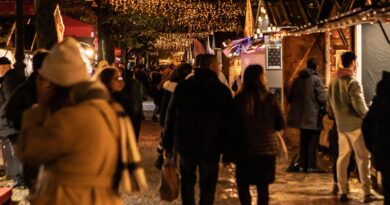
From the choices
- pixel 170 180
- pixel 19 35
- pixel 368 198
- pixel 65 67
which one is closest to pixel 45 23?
pixel 19 35

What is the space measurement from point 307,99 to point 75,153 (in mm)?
7797

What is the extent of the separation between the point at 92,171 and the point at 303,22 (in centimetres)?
1126

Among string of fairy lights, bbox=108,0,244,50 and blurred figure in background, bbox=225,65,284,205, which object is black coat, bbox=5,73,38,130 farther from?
string of fairy lights, bbox=108,0,244,50

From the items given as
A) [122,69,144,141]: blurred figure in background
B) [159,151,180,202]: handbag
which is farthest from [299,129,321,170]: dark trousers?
[159,151,180,202]: handbag

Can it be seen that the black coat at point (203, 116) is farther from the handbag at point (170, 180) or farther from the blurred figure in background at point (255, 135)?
the handbag at point (170, 180)

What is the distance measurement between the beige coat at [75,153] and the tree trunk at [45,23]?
813 cm

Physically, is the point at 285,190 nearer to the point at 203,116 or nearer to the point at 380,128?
the point at 203,116

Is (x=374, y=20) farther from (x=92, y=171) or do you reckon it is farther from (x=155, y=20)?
(x=155, y=20)

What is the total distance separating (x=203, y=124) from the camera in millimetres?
7340

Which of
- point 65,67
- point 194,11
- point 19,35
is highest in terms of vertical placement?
point 194,11

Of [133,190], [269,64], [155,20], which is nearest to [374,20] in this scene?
[133,190]

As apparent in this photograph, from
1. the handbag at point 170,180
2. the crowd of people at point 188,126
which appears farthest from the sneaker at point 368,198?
the handbag at point 170,180

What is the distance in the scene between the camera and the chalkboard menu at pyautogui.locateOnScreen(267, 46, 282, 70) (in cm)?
1818

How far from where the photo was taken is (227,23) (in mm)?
29875
